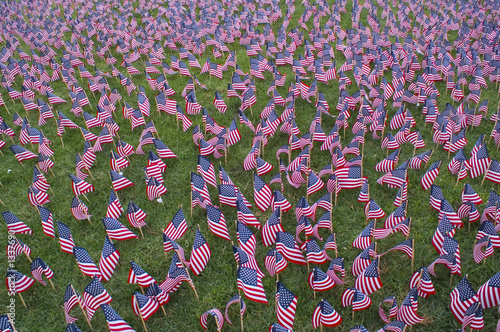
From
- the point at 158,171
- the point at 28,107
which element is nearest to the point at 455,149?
the point at 158,171

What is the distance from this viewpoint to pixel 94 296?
512cm

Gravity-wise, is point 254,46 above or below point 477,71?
below

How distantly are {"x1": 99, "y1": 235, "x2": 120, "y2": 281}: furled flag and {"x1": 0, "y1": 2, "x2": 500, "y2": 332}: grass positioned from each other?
30 centimetres

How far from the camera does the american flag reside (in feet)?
16.7

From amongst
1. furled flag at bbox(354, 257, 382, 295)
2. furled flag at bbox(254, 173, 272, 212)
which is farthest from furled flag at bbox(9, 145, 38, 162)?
furled flag at bbox(354, 257, 382, 295)

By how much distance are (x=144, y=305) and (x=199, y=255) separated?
40.5 inches

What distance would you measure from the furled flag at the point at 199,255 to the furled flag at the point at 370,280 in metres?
2.12

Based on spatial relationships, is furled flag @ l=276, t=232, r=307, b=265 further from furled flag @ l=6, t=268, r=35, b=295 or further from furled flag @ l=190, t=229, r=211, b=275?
furled flag @ l=6, t=268, r=35, b=295

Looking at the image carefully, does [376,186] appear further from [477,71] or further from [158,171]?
[477,71]

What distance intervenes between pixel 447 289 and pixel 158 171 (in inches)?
198

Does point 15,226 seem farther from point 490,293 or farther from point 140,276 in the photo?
point 490,293

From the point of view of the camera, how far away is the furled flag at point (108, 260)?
5688 mm

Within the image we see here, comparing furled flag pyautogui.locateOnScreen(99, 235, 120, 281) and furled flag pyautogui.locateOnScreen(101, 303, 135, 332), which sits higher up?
furled flag pyautogui.locateOnScreen(101, 303, 135, 332)

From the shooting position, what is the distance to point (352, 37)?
1327 centimetres
